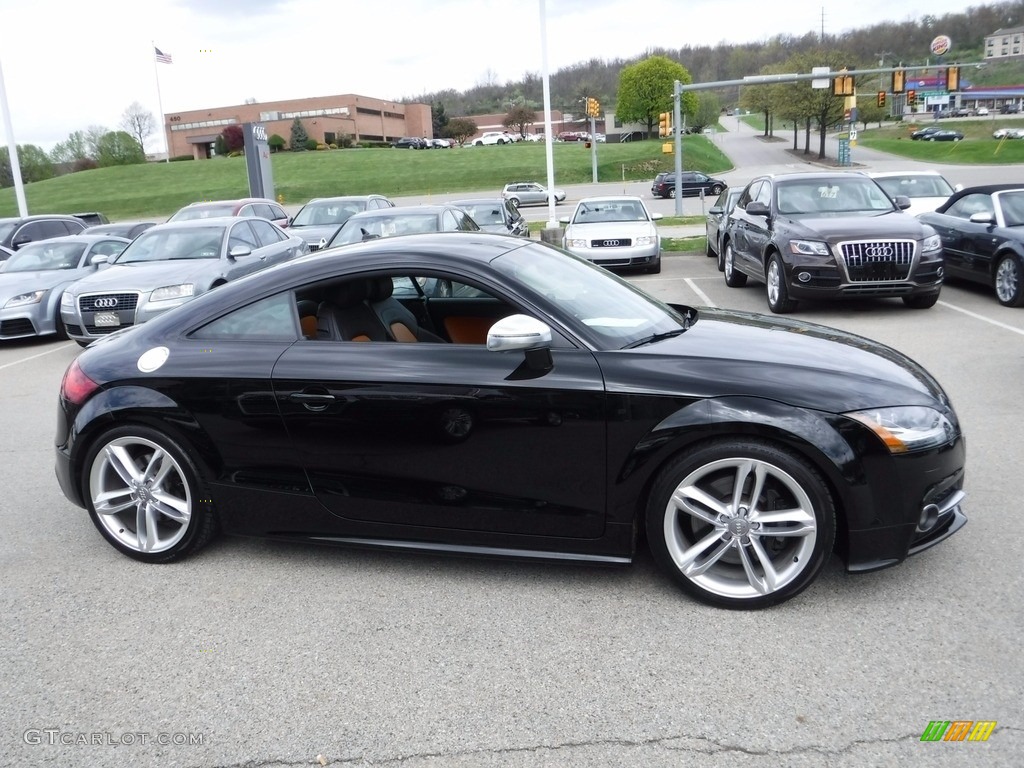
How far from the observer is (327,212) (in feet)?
61.6

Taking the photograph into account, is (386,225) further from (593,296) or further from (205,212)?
(593,296)

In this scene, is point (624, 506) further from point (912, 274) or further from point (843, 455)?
point (912, 274)

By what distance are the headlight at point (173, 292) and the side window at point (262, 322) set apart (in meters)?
6.87

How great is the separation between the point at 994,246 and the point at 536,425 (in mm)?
10025

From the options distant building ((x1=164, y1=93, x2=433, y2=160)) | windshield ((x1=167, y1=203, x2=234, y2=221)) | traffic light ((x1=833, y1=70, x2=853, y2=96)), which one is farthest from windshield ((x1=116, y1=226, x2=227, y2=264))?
distant building ((x1=164, y1=93, x2=433, y2=160))

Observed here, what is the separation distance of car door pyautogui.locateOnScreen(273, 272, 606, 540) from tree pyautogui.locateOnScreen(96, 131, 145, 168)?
343 ft

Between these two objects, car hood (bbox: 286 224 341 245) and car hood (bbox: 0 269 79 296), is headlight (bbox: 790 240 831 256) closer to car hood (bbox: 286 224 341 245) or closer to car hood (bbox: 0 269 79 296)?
car hood (bbox: 286 224 341 245)

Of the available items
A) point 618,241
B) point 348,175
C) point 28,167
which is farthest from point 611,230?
point 28,167

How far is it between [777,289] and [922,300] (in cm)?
182

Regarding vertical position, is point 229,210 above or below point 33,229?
above

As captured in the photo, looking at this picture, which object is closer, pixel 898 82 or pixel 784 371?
pixel 784 371

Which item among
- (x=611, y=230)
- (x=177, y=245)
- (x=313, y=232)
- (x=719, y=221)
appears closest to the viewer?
(x=177, y=245)

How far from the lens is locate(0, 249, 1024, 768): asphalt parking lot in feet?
8.95

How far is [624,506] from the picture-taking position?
352 centimetres
